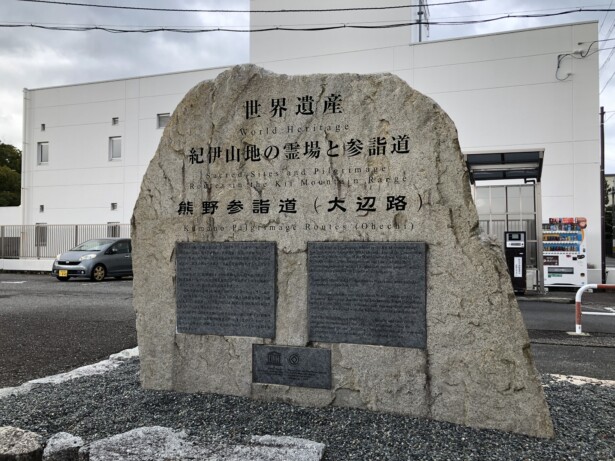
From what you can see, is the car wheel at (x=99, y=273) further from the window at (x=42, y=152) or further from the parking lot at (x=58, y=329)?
the window at (x=42, y=152)

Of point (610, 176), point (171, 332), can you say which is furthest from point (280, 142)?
point (610, 176)

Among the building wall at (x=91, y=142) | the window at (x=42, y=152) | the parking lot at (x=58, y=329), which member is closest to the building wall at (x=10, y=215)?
the building wall at (x=91, y=142)

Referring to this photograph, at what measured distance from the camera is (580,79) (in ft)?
51.9

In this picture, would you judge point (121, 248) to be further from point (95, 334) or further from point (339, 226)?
point (339, 226)

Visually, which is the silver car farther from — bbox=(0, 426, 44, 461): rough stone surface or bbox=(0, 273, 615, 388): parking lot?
bbox=(0, 426, 44, 461): rough stone surface

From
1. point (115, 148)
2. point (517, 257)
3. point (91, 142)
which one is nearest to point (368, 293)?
point (517, 257)

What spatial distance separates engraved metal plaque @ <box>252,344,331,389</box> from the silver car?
45.1 feet

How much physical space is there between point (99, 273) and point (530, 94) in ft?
50.1

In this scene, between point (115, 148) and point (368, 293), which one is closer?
point (368, 293)

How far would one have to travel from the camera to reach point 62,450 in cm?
286

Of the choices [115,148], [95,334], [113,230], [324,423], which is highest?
[115,148]

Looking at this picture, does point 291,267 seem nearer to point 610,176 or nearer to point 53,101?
point 53,101

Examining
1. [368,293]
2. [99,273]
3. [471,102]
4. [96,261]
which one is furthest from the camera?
[471,102]

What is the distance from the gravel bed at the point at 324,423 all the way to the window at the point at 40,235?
67.8 ft
